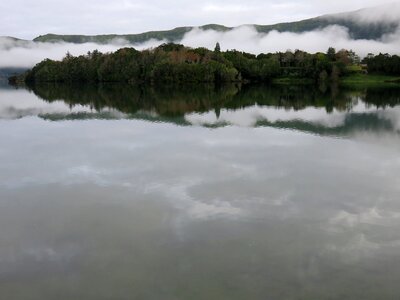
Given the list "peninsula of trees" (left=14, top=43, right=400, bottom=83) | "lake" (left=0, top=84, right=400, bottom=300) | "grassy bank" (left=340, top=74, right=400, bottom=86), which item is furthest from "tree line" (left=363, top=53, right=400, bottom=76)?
"lake" (left=0, top=84, right=400, bottom=300)

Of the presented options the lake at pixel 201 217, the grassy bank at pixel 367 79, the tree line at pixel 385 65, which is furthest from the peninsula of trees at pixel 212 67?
Answer: the lake at pixel 201 217

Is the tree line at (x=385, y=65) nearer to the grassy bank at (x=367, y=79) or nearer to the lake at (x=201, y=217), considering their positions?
the grassy bank at (x=367, y=79)

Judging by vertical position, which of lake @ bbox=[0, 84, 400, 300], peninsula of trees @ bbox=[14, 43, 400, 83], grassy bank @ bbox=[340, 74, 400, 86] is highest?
peninsula of trees @ bbox=[14, 43, 400, 83]

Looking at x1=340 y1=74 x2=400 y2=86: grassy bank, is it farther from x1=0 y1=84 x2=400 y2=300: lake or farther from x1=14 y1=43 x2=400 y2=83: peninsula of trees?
x1=0 y1=84 x2=400 y2=300: lake

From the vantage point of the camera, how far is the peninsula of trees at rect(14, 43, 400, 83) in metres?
143

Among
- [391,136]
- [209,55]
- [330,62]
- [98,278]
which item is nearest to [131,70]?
[209,55]

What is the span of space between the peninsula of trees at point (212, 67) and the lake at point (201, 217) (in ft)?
360

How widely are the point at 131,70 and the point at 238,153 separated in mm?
130637

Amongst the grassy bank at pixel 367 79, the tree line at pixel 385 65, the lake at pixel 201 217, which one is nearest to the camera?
the lake at pixel 201 217

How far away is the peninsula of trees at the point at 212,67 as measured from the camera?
142875 millimetres

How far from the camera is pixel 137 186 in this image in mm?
22141

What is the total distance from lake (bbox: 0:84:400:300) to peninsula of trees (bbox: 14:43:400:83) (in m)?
110

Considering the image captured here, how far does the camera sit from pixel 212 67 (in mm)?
142750

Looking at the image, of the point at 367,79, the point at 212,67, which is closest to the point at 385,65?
the point at 367,79
